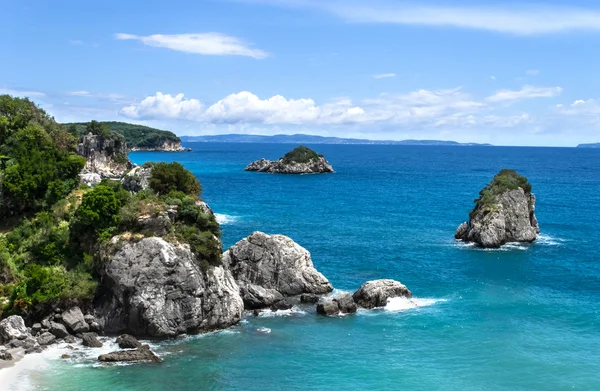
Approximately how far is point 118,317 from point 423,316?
28.4m

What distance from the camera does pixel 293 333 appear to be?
5284 centimetres

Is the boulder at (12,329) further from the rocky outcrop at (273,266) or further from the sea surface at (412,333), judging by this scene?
the rocky outcrop at (273,266)

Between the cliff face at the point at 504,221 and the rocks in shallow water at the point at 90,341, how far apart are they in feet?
194

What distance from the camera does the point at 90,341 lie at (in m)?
48.4

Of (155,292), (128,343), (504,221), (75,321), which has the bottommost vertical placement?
(128,343)

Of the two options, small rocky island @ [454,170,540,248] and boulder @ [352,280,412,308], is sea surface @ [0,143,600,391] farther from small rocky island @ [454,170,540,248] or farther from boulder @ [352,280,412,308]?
small rocky island @ [454,170,540,248]

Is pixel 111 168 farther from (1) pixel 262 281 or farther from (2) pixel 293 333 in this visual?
(2) pixel 293 333

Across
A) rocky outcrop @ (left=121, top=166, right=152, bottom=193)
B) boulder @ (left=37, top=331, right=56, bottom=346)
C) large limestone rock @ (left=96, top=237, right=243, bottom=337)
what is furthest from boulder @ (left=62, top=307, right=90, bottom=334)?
rocky outcrop @ (left=121, top=166, right=152, bottom=193)

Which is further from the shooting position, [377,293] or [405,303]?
[405,303]

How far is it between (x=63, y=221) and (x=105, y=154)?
112 m

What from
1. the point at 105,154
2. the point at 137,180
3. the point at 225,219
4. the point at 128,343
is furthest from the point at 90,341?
the point at 105,154

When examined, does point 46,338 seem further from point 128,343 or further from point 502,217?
point 502,217

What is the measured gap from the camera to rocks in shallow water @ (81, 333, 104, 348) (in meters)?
48.2

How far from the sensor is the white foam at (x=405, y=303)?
60.0m
